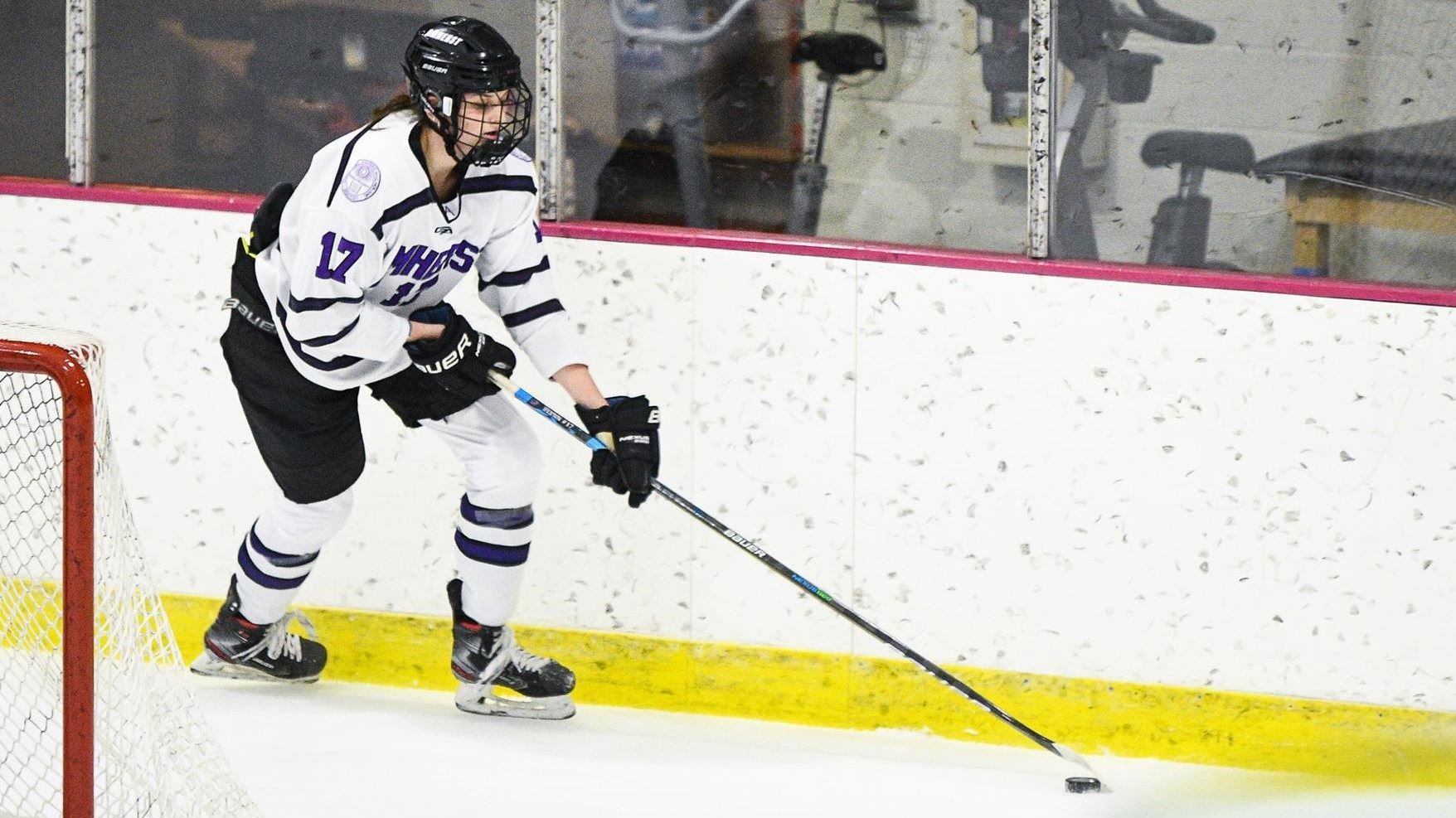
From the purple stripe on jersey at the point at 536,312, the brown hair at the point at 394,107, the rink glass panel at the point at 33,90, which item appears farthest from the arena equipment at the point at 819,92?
the rink glass panel at the point at 33,90

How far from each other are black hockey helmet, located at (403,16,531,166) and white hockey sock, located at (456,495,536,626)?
0.71 m

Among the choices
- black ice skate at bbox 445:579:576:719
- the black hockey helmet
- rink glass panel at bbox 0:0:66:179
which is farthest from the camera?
rink glass panel at bbox 0:0:66:179

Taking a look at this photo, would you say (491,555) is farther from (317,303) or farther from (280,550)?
(317,303)

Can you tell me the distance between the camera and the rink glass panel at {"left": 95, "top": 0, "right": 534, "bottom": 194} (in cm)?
354

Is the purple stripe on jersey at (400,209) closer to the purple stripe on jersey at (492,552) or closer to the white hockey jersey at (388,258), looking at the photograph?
the white hockey jersey at (388,258)

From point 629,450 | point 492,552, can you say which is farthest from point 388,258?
point 492,552

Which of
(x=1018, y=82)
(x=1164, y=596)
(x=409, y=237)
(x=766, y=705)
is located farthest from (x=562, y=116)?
(x=1164, y=596)

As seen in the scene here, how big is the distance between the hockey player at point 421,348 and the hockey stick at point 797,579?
4cm

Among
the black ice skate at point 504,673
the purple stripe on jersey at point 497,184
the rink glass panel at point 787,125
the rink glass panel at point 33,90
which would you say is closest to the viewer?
the purple stripe on jersey at point 497,184

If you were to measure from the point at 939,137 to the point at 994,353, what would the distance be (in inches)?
15.5

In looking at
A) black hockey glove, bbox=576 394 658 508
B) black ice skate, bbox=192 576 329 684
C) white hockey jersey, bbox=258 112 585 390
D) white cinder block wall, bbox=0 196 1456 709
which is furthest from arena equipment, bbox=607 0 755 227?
black ice skate, bbox=192 576 329 684

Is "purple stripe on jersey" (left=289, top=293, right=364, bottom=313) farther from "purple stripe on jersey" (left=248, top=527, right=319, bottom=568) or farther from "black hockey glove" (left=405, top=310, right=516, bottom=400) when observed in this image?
"purple stripe on jersey" (left=248, top=527, right=319, bottom=568)

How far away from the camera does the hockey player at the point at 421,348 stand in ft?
9.43

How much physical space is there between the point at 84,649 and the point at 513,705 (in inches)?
46.3
